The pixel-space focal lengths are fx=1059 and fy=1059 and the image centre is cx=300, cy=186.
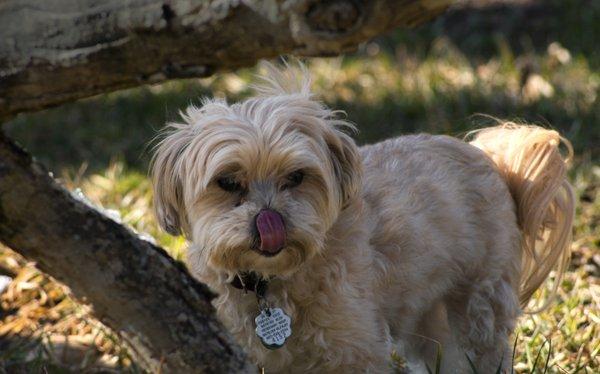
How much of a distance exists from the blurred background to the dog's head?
2.58ft

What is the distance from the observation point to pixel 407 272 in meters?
4.05

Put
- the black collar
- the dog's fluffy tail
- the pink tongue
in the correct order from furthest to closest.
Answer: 1. the dog's fluffy tail
2. the black collar
3. the pink tongue

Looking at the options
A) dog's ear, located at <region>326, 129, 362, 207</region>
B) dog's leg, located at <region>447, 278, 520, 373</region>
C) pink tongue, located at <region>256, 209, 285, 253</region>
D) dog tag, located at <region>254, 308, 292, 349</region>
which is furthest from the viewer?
dog's leg, located at <region>447, 278, 520, 373</region>

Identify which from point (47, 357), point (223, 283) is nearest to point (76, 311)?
point (47, 357)

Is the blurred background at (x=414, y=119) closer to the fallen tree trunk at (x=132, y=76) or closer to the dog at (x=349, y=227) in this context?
the dog at (x=349, y=227)

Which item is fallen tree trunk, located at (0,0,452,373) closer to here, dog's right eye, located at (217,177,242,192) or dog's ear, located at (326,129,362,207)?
dog's right eye, located at (217,177,242,192)

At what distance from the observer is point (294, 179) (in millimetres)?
3623

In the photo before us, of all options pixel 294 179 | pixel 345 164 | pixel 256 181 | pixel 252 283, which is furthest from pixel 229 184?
pixel 345 164

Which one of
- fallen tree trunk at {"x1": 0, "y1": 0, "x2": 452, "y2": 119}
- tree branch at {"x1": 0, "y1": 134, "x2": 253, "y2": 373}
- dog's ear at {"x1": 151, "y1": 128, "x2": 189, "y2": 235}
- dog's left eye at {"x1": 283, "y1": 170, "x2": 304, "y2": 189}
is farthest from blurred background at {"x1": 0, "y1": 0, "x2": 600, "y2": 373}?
fallen tree trunk at {"x1": 0, "y1": 0, "x2": 452, "y2": 119}

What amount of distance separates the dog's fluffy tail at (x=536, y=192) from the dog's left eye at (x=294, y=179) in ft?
3.97

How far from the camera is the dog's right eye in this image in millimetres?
3562

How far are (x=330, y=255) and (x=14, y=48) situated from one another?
1.60 m

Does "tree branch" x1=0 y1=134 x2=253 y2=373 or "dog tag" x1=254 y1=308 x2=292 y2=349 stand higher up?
"tree branch" x1=0 y1=134 x2=253 y2=373

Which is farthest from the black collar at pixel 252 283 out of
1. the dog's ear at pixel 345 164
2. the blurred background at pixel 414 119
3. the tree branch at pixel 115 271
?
the tree branch at pixel 115 271
